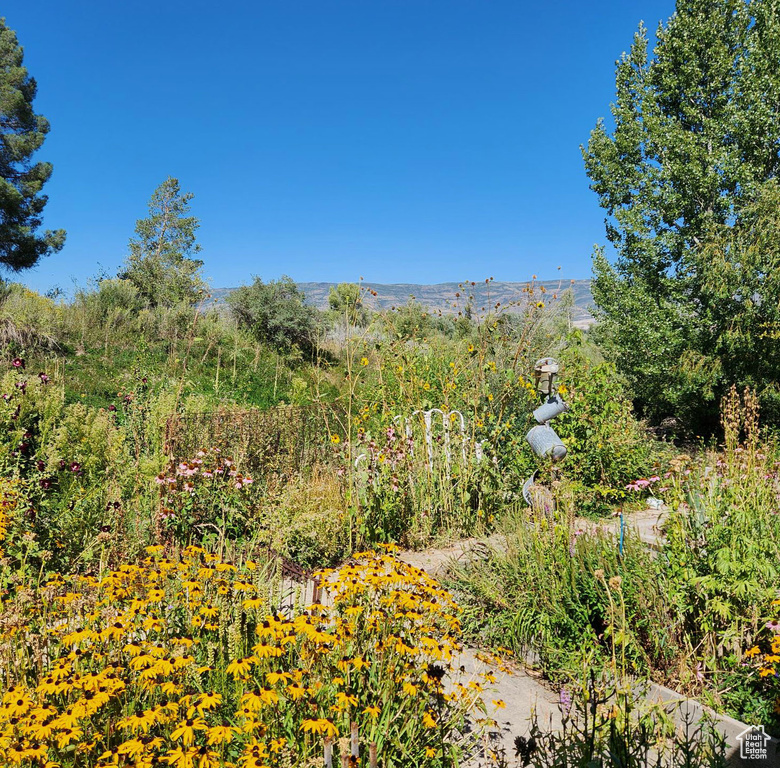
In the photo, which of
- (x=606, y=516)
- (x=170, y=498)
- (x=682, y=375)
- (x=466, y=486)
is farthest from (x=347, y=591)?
(x=682, y=375)

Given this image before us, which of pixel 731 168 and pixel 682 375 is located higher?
pixel 731 168

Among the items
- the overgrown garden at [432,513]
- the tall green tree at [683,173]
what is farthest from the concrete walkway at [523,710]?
the tall green tree at [683,173]

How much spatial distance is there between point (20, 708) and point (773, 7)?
1447 cm

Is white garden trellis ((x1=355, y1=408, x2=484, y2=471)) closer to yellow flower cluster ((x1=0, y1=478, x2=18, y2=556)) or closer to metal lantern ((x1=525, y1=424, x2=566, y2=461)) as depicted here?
metal lantern ((x1=525, y1=424, x2=566, y2=461))

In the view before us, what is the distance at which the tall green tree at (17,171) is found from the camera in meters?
17.0

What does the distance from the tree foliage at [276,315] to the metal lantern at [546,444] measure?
10.2 m

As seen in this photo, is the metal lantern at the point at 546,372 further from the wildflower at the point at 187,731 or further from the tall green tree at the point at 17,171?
the tall green tree at the point at 17,171

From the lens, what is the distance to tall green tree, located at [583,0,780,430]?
33.0 ft

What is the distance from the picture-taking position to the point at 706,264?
9305mm

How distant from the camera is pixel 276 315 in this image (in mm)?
14305

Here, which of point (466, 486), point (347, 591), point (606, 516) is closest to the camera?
point (347, 591)

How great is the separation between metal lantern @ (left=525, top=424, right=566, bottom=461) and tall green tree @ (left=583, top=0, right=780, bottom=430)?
6551 mm

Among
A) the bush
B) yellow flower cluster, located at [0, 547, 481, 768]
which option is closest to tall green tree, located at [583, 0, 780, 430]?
the bush

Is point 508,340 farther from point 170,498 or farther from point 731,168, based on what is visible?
point 731,168
